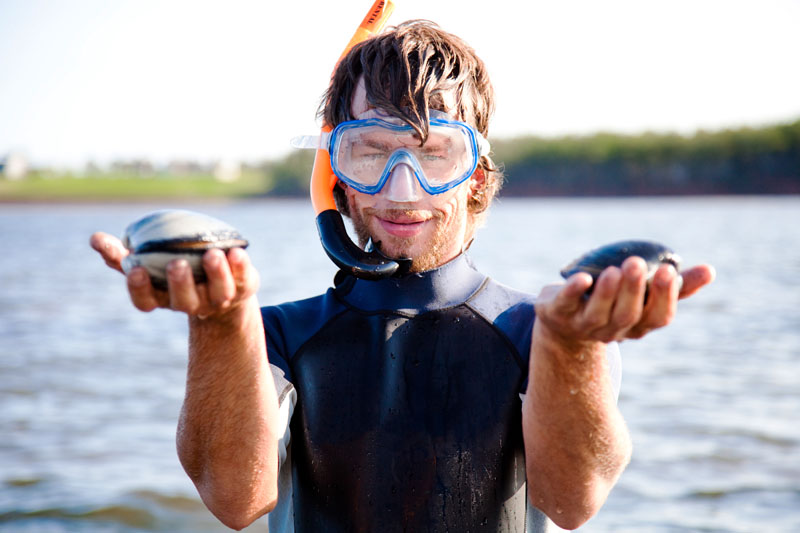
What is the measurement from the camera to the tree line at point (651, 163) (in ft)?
160

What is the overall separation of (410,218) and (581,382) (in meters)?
0.78

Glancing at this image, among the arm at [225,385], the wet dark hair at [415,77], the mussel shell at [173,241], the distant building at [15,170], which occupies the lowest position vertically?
the distant building at [15,170]

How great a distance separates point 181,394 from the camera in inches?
316

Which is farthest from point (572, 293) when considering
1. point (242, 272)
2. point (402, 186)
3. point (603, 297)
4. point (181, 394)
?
point (181, 394)

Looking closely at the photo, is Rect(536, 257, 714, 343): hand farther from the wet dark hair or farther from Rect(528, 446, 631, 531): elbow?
the wet dark hair

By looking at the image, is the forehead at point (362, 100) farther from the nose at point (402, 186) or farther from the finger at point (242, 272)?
the finger at point (242, 272)

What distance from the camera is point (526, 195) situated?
194 feet

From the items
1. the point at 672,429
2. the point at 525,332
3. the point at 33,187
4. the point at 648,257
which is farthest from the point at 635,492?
the point at 33,187

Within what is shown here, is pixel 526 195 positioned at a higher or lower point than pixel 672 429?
lower

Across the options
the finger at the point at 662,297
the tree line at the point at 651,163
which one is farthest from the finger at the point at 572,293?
the tree line at the point at 651,163

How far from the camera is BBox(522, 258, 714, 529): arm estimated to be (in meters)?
1.56

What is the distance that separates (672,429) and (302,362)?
4860mm

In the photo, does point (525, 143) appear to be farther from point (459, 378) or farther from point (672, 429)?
point (459, 378)

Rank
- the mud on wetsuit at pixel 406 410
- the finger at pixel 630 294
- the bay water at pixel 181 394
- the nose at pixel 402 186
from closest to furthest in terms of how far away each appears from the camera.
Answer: the finger at pixel 630 294 < the mud on wetsuit at pixel 406 410 < the nose at pixel 402 186 < the bay water at pixel 181 394
